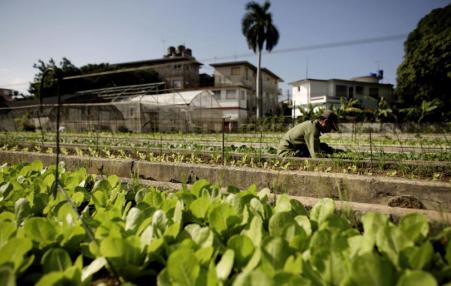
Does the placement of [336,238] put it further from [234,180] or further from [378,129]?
[378,129]

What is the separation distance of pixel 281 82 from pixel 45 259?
5154 cm

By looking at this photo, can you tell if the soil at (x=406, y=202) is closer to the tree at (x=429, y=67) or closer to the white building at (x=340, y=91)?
the tree at (x=429, y=67)

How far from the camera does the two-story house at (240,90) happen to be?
33.9 metres

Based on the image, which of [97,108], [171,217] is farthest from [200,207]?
[97,108]

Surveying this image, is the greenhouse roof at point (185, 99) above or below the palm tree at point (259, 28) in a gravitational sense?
below

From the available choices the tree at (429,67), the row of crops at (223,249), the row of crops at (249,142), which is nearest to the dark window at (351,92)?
the tree at (429,67)

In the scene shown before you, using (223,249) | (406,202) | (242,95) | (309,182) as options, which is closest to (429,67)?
(242,95)

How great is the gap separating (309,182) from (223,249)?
2.14 metres

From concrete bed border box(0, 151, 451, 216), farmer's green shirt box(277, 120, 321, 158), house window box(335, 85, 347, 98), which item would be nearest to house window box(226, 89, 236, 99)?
house window box(335, 85, 347, 98)

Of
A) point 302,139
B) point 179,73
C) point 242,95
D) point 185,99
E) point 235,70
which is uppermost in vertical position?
point 179,73

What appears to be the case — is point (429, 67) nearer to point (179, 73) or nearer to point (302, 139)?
point (302, 139)

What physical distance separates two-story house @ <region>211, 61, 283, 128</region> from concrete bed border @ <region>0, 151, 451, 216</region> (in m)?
24.7

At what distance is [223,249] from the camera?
1051 mm

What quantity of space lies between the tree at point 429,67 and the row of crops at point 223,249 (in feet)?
75.8
